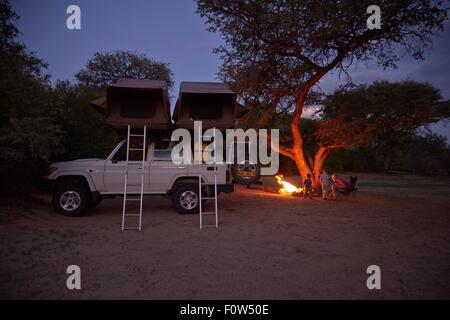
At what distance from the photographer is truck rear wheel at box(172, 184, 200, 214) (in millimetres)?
8234

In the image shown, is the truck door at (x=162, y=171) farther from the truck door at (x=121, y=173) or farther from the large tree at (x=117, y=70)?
the large tree at (x=117, y=70)

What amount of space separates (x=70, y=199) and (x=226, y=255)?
5.04 meters

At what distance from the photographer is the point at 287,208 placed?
998cm

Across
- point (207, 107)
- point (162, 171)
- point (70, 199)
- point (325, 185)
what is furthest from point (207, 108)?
point (325, 185)

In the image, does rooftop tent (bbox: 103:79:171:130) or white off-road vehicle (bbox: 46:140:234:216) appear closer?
rooftop tent (bbox: 103:79:171:130)

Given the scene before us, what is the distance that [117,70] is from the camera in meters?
26.9

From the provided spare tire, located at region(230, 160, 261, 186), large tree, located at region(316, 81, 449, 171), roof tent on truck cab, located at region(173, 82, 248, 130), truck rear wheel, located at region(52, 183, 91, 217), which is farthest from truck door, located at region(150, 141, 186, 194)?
large tree, located at region(316, 81, 449, 171)

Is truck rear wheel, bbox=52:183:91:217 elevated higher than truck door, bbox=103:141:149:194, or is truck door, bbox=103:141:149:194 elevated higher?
truck door, bbox=103:141:149:194

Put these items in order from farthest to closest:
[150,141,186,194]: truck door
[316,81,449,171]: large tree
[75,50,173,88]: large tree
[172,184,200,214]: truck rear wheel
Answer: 1. [75,50,173,88]: large tree
2. [316,81,449,171]: large tree
3. [172,184,200,214]: truck rear wheel
4. [150,141,186,194]: truck door

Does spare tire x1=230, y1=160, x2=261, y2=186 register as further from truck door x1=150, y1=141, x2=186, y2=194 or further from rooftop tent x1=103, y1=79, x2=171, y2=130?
rooftop tent x1=103, y1=79, x2=171, y2=130

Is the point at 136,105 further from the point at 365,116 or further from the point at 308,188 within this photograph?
the point at 365,116

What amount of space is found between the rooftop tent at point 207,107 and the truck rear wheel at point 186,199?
5.77ft
